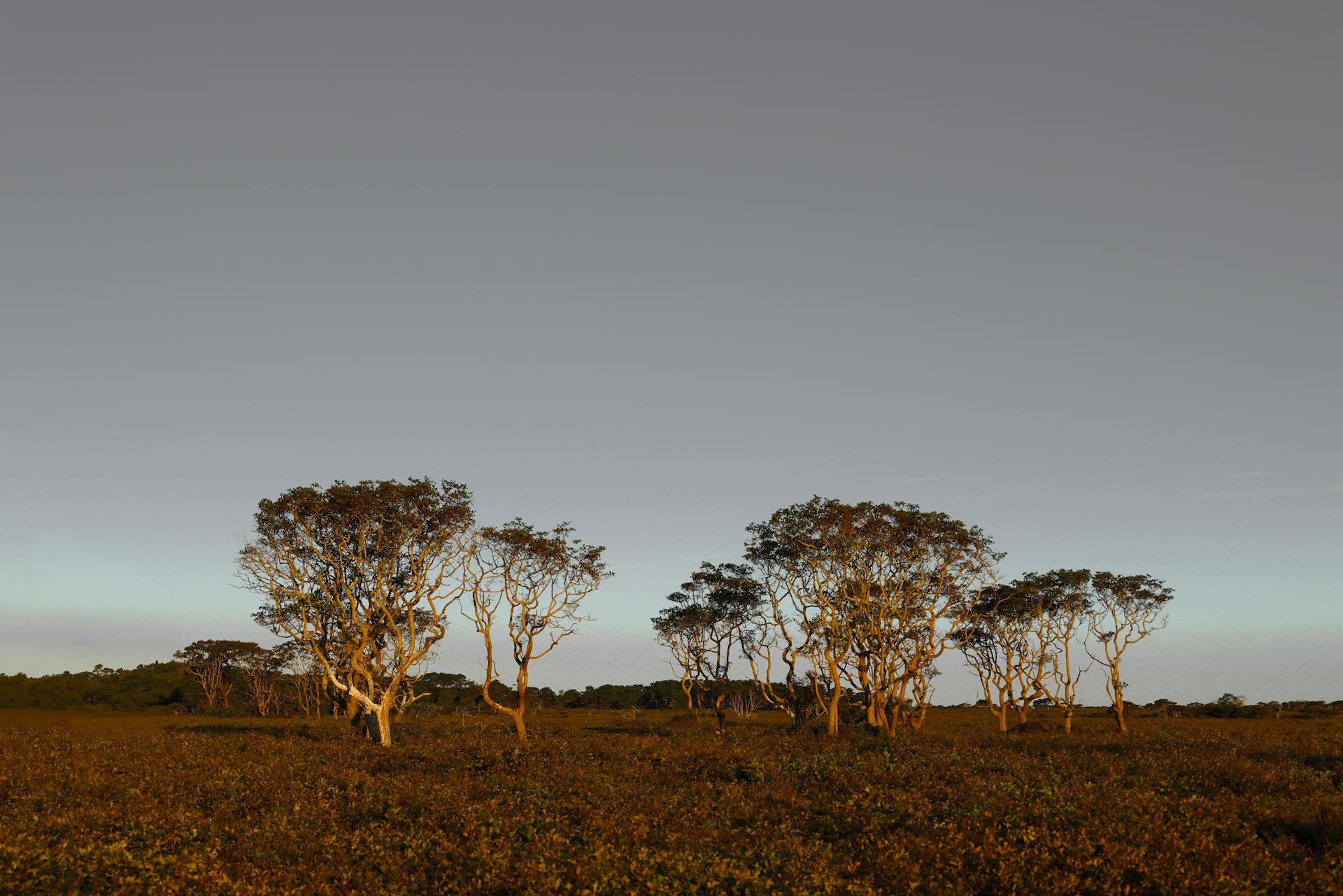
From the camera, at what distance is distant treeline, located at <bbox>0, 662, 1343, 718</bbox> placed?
9212 centimetres

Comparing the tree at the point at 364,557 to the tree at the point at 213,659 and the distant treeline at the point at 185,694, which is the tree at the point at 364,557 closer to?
the distant treeline at the point at 185,694

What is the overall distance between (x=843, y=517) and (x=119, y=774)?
35.8 m

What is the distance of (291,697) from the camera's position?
4579 inches

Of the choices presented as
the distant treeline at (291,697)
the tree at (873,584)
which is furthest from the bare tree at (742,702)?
the tree at (873,584)

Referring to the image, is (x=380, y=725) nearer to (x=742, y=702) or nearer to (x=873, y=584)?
(x=873, y=584)

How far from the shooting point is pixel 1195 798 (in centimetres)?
1905

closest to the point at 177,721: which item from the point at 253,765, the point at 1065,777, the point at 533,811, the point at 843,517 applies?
the point at 253,765

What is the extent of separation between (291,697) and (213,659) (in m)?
11.5

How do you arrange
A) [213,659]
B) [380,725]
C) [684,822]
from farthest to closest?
[213,659], [380,725], [684,822]

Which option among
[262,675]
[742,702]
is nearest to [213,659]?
[262,675]

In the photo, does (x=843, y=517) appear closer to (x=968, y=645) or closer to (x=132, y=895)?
(x=968, y=645)

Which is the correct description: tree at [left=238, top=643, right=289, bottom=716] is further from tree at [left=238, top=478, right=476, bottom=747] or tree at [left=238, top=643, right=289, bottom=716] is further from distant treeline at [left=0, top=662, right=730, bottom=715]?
tree at [left=238, top=478, right=476, bottom=747]

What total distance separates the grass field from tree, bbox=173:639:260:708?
3579 inches

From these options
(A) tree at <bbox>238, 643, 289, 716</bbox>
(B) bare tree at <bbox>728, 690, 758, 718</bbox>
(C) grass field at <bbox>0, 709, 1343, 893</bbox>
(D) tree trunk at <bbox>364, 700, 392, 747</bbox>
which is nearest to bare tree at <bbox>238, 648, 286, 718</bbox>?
(A) tree at <bbox>238, 643, 289, 716</bbox>
